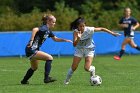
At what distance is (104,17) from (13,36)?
11485 millimetres

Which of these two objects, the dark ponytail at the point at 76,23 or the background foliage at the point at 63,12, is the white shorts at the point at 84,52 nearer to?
the dark ponytail at the point at 76,23

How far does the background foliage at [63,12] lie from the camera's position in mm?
35156

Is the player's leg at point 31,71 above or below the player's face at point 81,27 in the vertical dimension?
below

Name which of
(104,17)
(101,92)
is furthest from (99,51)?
(101,92)

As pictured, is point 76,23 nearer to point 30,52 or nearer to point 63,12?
point 30,52

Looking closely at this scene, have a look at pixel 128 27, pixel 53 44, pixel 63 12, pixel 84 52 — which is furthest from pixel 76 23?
pixel 63 12

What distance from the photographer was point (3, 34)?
28297 mm

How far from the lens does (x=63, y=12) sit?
125ft

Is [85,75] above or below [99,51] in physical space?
above

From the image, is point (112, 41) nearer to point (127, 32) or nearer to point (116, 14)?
point (127, 32)

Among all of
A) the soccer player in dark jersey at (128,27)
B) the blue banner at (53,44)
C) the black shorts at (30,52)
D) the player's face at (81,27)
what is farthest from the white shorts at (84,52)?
the blue banner at (53,44)

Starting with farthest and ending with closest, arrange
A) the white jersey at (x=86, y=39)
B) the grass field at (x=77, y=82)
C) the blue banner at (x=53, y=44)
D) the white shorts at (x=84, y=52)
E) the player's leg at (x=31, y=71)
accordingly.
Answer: the blue banner at (x=53, y=44)
the player's leg at (x=31, y=71)
the white shorts at (x=84, y=52)
the white jersey at (x=86, y=39)
the grass field at (x=77, y=82)

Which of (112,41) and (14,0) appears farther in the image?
(14,0)

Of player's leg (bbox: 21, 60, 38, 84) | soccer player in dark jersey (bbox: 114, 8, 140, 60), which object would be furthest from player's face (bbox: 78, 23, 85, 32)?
soccer player in dark jersey (bbox: 114, 8, 140, 60)
